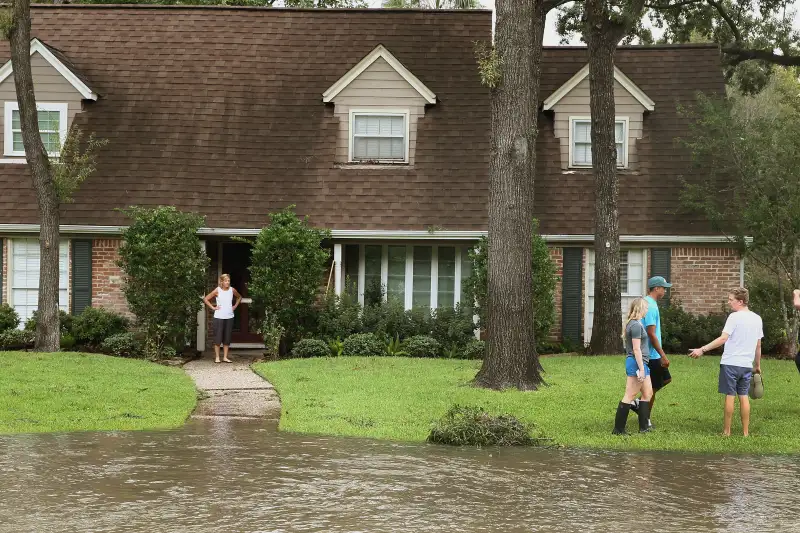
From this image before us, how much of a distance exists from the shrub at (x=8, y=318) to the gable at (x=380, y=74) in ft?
26.4

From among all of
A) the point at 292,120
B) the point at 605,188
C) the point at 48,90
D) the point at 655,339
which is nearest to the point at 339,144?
the point at 292,120

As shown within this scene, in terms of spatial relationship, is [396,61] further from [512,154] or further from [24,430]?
[24,430]

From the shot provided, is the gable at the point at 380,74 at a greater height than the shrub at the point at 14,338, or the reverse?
the gable at the point at 380,74

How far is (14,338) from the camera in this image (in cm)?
2120

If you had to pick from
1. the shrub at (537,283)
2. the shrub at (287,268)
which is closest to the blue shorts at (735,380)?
the shrub at (537,283)

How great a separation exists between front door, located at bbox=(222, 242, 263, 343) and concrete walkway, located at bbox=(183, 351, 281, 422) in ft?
7.74

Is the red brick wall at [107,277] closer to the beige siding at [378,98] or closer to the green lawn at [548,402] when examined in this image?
the green lawn at [548,402]

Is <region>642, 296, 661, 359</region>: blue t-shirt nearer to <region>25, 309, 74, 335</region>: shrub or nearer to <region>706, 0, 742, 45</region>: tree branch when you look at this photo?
<region>25, 309, 74, 335</region>: shrub

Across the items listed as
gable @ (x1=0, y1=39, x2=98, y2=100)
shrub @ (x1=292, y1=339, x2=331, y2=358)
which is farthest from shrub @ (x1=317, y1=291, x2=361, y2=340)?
gable @ (x1=0, y1=39, x2=98, y2=100)

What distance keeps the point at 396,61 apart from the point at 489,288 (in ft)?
29.9

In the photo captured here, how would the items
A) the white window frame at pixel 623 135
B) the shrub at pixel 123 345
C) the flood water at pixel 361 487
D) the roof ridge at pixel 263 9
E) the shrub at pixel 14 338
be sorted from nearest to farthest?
the flood water at pixel 361 487
the shrub at pixel 123 345
the shrub at pixel 14 338
the white window frame at pixel 623 135
the roof ridge at pixel 263 9

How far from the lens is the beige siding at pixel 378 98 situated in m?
23.8

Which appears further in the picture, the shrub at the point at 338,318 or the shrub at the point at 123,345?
the shrub at the point at 338,318

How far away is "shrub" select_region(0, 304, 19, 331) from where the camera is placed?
70.8 feet
